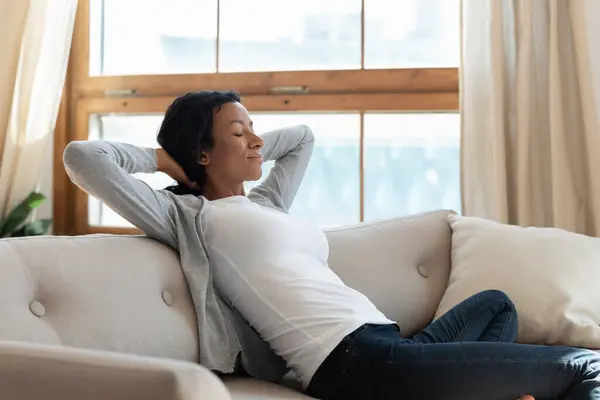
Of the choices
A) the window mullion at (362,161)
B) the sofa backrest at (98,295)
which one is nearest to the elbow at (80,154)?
the sofa backrest at (98,295)

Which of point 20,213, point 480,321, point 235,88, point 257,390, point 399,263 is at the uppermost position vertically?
point 235,88

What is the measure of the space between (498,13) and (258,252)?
1.32 m

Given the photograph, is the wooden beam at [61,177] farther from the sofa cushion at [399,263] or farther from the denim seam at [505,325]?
the denim seam at [505,325]

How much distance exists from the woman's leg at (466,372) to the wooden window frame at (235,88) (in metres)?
1.43

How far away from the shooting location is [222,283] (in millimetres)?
1830

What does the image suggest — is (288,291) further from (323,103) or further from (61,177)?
(61,177)

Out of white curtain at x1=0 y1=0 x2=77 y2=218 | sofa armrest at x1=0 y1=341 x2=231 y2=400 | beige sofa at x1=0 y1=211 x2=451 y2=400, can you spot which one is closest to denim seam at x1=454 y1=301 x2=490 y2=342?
beige sofa at x1=0 y1=211 x2=451 y2=400

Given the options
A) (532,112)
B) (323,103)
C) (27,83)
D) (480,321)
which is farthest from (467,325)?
(27,83)

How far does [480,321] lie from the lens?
6.54ft

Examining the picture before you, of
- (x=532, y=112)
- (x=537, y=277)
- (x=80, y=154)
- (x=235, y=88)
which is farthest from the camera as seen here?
(x=235, y=88)

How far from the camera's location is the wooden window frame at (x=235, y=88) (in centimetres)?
296

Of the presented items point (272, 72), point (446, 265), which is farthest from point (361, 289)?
point (272, 72)

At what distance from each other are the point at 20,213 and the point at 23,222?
61mm

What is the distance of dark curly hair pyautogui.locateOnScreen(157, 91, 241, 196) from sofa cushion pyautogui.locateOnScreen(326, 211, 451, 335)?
0.45 metres
